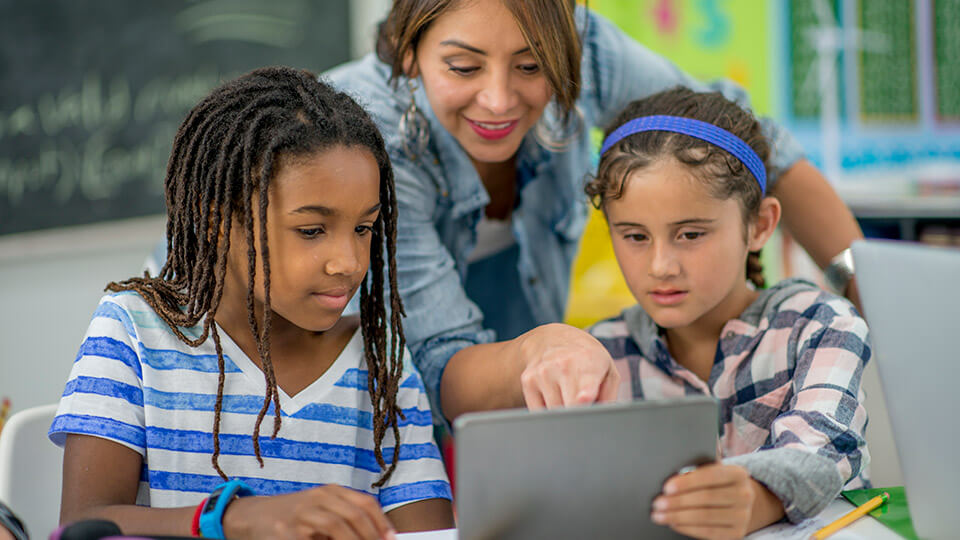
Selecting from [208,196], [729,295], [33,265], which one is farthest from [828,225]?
[33,265]

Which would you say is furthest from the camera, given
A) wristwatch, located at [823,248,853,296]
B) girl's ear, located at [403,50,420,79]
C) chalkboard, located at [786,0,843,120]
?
chalkboard, located at [786,0,843,120]

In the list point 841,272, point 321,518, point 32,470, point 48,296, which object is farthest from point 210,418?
point 48,296

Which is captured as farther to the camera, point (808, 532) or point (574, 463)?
point (808, 532)

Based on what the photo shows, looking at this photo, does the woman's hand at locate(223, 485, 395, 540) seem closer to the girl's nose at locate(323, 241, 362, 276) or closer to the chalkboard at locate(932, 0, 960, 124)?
the girl's nose at locate(323, 241, 362, 276)

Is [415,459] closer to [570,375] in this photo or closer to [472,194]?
[570,375]

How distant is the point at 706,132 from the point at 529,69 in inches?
9.5

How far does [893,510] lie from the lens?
2.77ft

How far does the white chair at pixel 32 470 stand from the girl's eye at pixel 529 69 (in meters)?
0.69

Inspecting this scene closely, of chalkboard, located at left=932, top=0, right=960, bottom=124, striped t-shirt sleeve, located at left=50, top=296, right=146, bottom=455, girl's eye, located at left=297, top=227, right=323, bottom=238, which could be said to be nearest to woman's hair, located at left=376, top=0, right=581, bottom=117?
girl's eye, located at left=297, top=227, right=323, bottom=238

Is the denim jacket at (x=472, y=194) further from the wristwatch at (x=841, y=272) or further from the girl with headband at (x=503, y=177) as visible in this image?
the wristwatch at (x=841, y=272)

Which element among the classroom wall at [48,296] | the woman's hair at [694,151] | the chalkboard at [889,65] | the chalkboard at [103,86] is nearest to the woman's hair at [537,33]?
the woman's hair at [694,151]

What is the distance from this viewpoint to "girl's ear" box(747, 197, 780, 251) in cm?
124

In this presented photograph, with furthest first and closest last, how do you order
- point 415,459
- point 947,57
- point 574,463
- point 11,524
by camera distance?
point 947,57
point 415,459
point 11,524
point 574,463

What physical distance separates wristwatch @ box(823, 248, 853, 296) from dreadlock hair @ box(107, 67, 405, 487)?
677mm
